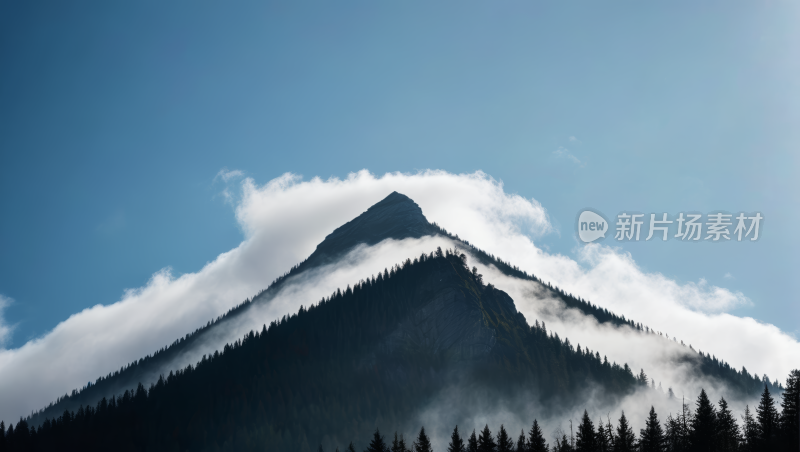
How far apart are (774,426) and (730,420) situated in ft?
39.9

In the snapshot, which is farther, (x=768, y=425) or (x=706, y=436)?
(x=706, y=436)

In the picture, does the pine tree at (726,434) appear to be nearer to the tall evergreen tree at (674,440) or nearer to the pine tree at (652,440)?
the tall evergreen tree at (674,440)

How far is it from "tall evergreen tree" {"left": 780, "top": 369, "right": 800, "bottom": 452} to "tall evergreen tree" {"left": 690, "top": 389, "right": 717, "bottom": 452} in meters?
11.3

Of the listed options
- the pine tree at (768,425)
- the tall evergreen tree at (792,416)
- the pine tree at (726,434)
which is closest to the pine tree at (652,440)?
the pine tree at (726,434)

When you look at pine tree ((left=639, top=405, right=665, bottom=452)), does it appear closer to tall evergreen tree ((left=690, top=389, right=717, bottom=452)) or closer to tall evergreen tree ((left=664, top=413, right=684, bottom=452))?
tall evergreen tree ((left=664, top=413, right=684, bottom=452))

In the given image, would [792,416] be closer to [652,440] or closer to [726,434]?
[726,434]

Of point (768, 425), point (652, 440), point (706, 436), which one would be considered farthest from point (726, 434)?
point (652, 440)

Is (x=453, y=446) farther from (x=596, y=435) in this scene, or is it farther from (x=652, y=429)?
(x=652, y=429)

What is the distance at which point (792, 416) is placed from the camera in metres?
98.9

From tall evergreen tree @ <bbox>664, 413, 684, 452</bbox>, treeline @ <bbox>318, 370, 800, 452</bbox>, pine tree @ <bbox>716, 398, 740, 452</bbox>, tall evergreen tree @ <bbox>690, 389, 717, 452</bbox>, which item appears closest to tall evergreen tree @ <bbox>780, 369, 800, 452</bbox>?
treeline @ <bbox>318, 370, 800, 452</bbox>

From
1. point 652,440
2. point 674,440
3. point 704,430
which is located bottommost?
point 674,440

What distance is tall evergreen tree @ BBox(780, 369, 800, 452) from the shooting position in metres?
92.5

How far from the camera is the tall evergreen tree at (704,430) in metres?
110

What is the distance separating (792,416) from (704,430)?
16.2m
